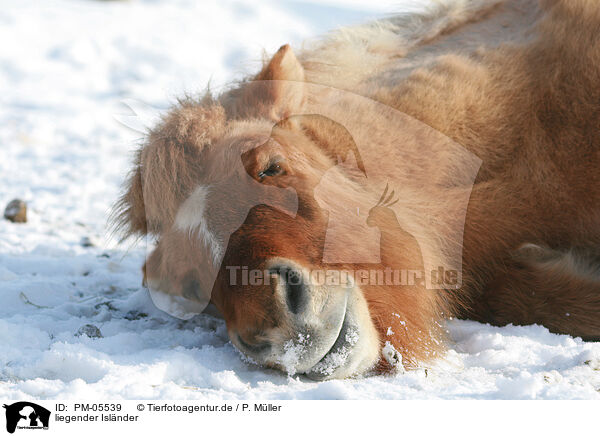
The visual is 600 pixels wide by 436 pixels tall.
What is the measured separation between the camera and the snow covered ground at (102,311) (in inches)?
85.8

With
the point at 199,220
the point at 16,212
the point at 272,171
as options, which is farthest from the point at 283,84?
the point at 16,212

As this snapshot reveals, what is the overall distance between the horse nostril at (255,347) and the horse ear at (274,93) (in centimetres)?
119

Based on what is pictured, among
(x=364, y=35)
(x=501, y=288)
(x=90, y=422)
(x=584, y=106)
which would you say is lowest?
(x=90, y=422)

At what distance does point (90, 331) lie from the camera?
2865mm

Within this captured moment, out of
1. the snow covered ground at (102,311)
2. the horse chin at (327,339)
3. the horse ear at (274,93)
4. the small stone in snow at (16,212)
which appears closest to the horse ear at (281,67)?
the horse ear at (274,93)

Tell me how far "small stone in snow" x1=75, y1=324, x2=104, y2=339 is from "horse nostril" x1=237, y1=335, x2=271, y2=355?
3.12ft

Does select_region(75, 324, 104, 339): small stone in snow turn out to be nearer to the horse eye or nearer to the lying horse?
the lying horse

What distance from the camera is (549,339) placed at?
8.81 feet

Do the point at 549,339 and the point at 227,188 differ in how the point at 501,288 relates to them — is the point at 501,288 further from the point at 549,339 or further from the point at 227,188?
the point at 227,188

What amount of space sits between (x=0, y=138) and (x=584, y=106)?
6.40 meters

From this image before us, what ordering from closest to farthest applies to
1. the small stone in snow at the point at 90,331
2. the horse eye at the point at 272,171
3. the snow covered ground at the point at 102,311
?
1. the snow covered ground at the point at 102,311
2. the horse eye at the point at 272,171
3. the small stone in snow at the point at 90,331

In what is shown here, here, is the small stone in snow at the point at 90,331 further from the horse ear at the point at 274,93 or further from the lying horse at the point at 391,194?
the horse ear at the point at 274,93

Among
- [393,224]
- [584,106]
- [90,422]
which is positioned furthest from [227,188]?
[584,106]

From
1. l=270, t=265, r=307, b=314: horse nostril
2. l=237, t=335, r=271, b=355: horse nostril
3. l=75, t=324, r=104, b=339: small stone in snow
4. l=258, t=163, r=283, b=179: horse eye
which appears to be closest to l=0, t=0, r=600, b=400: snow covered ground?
l=75, t=324, r=104, b=339: small stone in snow
